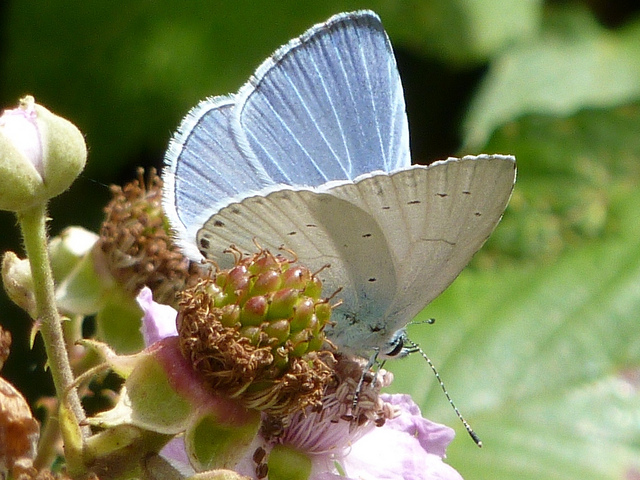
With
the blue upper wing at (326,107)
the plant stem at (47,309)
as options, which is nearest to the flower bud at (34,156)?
the plant stem at (47,309)

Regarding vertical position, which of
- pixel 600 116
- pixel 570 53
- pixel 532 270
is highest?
pixel 570 53

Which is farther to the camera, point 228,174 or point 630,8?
point 630,8

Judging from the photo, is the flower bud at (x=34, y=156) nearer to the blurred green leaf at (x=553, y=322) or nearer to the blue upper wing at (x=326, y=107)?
the blue upper wing at (x=326, y=107)

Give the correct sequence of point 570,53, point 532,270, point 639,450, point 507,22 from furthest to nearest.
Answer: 1. point 570,53
2. point 507,22
3. point 532,270
4. point 639,450

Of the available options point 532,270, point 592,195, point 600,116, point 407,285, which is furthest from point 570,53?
point 407,285

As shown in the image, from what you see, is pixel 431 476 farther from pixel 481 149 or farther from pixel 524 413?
pixel 481 149

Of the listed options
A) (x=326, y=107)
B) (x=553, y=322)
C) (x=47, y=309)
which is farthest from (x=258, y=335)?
(x=553, y=322)

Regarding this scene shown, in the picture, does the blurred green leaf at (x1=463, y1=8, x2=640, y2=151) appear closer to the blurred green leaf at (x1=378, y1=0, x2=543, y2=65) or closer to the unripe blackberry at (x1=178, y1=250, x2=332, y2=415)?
the blurred green leaf at (x1=378, y1=0, x2=543, y2=65)
